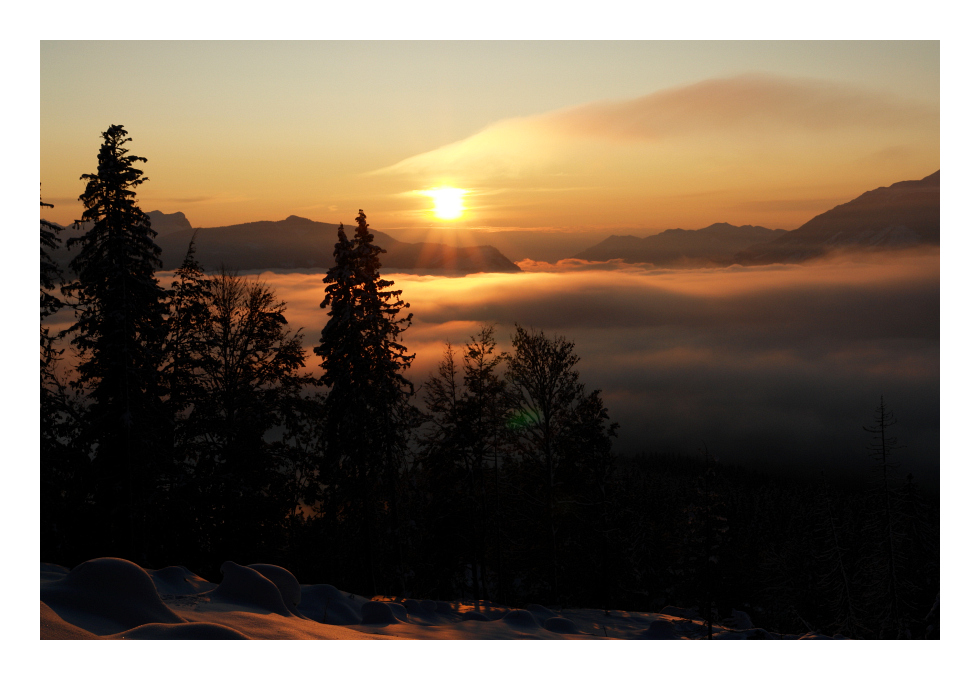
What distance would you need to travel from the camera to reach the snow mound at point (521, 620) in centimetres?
942

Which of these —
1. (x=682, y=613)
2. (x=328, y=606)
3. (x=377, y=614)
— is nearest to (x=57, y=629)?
(x=328, y=606)

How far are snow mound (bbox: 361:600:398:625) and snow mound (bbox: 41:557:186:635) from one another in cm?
258

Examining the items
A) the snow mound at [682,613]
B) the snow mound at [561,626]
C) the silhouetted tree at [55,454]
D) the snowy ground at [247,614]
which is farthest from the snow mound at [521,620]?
the silhouetted tree at [55,454]

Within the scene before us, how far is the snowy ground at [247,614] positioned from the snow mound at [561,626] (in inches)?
0.6

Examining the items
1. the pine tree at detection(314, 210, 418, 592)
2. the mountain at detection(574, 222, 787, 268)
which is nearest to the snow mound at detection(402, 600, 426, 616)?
the pine tree at detection(314, 210, 418, 592)

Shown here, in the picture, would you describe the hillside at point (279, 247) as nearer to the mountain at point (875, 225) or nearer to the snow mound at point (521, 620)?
the snow mound at point (521, 620)

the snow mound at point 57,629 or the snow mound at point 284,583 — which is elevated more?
the snow mound at point 57,629

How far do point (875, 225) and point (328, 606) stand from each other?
902 inches

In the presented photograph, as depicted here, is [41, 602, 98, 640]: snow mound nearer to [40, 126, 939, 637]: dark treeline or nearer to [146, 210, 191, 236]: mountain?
[40, 126, 939, 637]: dark treeline

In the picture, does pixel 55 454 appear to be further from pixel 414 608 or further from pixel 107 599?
pixel 414 608

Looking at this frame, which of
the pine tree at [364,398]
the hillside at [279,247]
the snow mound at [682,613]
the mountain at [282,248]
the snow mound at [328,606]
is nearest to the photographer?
the snow mound at [328,606]

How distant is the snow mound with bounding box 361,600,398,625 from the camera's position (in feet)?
27.9

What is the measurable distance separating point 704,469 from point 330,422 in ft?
41.7
